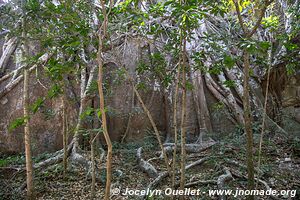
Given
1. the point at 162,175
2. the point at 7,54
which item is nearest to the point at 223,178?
the point at 162,175

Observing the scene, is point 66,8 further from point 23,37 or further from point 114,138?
point 114,138

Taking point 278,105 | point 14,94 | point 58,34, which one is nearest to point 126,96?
point 14,94

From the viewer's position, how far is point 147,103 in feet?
20.1

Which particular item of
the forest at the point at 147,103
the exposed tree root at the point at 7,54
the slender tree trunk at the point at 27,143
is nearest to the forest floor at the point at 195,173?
the forest at the point at 147,103

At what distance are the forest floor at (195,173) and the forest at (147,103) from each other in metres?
0.02

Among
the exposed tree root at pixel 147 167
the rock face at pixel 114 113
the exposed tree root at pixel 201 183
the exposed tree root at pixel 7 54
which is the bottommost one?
the exposed tree root at pixel 201 183

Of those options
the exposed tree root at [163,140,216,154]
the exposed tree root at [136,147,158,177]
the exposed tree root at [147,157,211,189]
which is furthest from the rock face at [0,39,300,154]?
the exposed tree root at [147,157,211,189]

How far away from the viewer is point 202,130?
5.47 metres

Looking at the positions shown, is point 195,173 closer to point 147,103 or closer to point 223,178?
point 223,178

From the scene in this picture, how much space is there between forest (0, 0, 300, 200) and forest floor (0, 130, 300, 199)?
0.06 ft

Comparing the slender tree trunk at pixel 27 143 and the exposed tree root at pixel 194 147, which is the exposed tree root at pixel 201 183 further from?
the slender tree trunk at pixel 27 143

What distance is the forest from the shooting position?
2.61 meters

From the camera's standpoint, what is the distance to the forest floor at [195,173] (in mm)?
3504

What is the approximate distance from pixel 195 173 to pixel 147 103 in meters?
2.51
